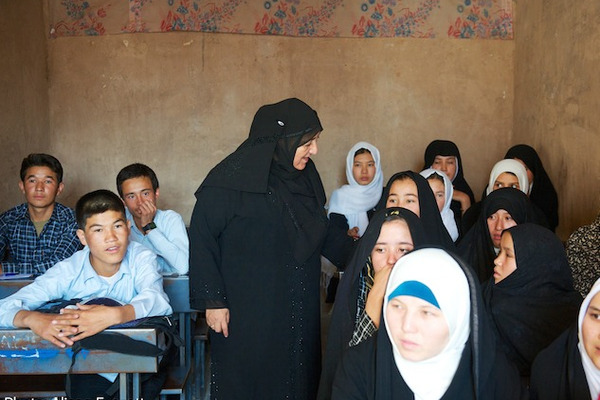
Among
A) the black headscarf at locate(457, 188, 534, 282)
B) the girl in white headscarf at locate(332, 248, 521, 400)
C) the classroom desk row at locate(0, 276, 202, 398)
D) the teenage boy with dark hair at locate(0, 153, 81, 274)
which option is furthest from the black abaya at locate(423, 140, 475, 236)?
the classroom desk row at locate(0, 276, 202, 398)

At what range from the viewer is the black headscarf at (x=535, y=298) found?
2.46 m

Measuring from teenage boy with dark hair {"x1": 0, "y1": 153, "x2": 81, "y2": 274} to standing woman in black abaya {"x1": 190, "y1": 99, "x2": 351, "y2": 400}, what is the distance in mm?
1303

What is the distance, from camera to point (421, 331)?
1630 mm

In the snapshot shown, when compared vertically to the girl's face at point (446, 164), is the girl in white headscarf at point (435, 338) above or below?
below

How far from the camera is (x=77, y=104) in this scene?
18.3 ft

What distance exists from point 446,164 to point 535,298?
263cm

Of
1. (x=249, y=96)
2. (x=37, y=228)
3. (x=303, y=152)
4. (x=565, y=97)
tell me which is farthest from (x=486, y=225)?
(x=249, y=96)

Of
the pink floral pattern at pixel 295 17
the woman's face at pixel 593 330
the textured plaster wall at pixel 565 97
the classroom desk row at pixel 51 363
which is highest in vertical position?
the pink floral pattern at pixel 295 17

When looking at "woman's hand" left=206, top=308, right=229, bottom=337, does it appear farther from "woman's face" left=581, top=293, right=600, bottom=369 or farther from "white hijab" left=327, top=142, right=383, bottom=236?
"white hijab" left=327, top=142, right=383, bottom=236

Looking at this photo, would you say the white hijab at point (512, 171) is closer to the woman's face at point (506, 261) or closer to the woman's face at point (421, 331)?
the woman's face at point (506, 261)

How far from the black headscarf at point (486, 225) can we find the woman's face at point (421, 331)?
5.41ft

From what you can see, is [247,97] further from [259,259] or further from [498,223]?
[259,259]

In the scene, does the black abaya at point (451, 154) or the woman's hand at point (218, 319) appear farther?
the black abaya at point (451, 154)

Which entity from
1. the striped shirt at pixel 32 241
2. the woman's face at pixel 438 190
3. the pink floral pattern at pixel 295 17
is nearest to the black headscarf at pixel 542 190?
the woman's face at pixel 438 190
